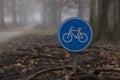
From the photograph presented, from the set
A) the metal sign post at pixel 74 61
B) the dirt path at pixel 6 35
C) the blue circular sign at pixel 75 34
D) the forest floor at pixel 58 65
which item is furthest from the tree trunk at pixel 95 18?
the dirt path at pixel 6 35

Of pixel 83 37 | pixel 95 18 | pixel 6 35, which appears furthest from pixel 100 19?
pixel 6 35

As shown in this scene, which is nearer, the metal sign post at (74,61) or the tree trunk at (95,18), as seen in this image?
the metal sign post at (74,61)

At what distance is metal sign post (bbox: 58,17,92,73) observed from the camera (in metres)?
7.19

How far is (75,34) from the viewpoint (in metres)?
7.22

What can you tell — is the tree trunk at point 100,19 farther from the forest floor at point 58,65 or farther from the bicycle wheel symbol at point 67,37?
the bicycle wheel symbol at point 67,37

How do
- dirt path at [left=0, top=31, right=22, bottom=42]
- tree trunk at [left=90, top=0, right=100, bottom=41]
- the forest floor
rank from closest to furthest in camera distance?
the forest floor → tree trunk at [left=90, top=0, right=100, bottom=41] → dirt path at [left=0, top=31, right=22, bottom=42]

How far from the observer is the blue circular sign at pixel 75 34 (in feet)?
23.6

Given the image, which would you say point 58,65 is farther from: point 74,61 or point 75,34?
point 75,34

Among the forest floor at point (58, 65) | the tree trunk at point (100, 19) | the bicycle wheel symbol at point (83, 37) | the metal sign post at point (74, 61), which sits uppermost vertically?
the tree trunk at point (100, 19)

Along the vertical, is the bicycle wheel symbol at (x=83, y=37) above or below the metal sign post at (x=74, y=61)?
above

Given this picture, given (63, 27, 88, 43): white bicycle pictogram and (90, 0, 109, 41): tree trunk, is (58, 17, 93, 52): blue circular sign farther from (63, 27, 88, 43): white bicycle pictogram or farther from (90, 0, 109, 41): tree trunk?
(90, 0, 109, 41): tree trunk

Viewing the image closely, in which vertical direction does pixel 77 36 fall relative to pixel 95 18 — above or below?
below

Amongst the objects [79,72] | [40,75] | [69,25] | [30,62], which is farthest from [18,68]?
[69,25]

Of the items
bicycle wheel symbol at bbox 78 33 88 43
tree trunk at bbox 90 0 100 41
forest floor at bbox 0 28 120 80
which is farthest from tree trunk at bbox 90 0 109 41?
bicycle wheel symbol at bbox 78 33 88 43
